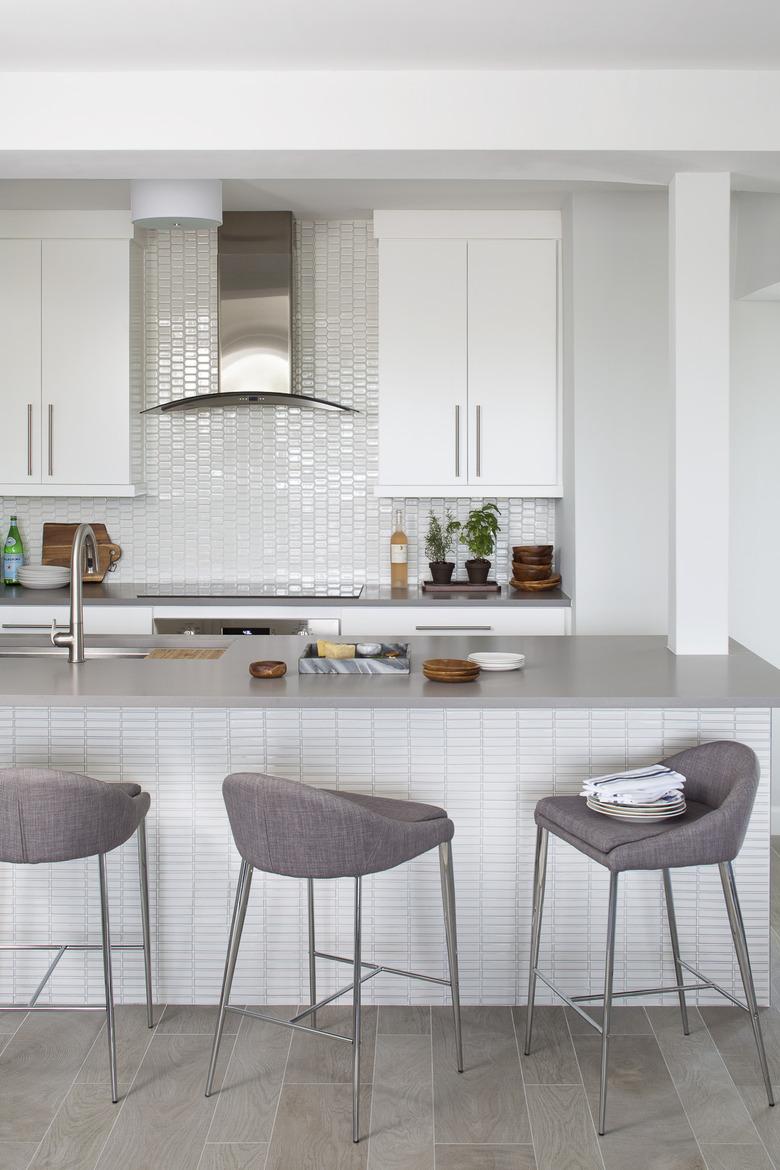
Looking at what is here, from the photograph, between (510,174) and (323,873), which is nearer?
(323,873)

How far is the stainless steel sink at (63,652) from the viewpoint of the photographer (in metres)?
3.77

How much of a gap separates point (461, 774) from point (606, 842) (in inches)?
27.1

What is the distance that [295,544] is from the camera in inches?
214

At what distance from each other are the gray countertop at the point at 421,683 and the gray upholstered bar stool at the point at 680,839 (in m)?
0.21

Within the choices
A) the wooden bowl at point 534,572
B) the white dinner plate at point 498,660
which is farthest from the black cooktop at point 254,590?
the white dinner plate at point 498,660

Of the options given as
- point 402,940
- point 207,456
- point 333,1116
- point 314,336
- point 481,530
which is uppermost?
A: point 314,336

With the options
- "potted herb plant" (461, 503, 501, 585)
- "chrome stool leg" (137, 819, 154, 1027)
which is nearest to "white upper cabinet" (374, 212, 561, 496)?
"potted herb plant" (461, 503, 501, 585)

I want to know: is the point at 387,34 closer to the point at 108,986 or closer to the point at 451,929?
the point at 451,929

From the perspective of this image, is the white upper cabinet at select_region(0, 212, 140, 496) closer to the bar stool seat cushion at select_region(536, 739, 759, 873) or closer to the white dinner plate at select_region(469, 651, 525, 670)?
the white dinner plate at select_region(469, 651, 525, 670)

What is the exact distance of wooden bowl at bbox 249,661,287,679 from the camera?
315cm

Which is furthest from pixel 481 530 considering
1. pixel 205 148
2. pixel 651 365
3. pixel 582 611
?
pixel 205 148

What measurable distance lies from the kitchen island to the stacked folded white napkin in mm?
392

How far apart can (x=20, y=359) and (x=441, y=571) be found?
216 centimetres

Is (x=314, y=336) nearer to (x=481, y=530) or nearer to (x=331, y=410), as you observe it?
(x=331, y=410)
